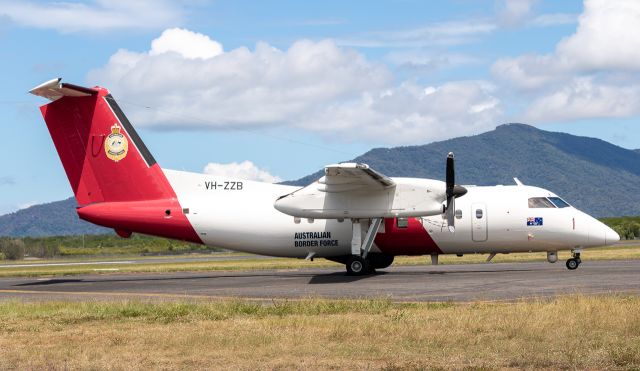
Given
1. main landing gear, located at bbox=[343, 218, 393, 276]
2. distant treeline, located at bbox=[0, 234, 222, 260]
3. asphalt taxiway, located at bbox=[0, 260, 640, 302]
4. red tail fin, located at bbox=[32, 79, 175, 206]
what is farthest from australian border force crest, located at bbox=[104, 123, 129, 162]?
distant treeline, located at bbox=[0, 234, 222, 260]

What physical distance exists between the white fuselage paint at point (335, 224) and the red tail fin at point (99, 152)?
110 centimetres

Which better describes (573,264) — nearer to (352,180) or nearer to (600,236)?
(600,236)

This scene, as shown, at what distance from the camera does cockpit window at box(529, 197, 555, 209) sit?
3291cm

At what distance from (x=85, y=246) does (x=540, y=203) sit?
296 feet

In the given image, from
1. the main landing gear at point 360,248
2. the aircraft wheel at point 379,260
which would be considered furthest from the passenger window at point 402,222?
the aircraft wheel at point 379,260

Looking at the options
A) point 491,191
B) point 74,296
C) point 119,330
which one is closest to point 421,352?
point 119,330

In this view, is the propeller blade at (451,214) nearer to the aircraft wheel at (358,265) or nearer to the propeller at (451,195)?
the propeller at (451,195)

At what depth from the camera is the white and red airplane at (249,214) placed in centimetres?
3247

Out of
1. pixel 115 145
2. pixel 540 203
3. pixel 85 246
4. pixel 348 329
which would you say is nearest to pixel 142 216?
pixel 115 145

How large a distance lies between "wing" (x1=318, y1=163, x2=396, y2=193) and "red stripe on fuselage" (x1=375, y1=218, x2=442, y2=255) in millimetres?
2207

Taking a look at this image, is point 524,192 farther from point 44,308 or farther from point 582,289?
point 44,308

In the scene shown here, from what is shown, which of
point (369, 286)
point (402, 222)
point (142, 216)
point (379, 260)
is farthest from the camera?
point (379, 260)

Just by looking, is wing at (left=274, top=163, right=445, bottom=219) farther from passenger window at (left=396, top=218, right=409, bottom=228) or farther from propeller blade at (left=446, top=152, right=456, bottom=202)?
passenger window at (left=396, top=218, right=409, bottom=228)

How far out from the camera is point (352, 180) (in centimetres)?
3050
